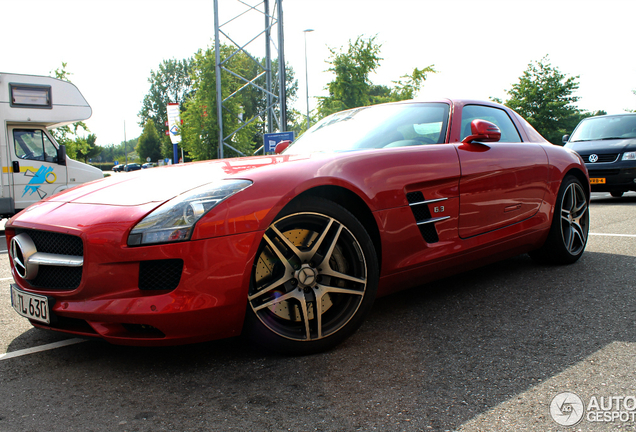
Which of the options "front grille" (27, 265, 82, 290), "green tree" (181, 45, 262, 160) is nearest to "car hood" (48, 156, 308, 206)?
"front grille" (27, 265, 82, 290)

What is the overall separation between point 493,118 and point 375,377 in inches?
95.4

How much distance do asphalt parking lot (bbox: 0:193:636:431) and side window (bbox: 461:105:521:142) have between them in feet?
4.03

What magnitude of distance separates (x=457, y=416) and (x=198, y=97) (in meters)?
22.9

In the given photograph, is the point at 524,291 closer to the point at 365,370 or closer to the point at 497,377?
the point at 497,377

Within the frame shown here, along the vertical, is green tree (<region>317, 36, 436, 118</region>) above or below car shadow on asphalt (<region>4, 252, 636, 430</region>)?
above

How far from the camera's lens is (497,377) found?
7.16 ft

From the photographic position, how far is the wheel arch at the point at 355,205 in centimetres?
261

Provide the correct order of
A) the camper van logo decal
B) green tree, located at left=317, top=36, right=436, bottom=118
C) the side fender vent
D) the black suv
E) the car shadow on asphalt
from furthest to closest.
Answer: green tree, located at left=317, top=36, right=436, bottom=118 < the camper van logo decal < the black suv < the side fender vent < the car shadow on asphalt

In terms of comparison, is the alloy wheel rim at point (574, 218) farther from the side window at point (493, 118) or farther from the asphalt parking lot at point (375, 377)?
the asphalt parking lot at point (375, 377)

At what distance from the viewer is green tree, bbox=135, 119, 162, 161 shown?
79.9m

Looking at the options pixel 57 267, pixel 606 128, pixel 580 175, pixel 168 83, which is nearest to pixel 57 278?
pixel 57 267

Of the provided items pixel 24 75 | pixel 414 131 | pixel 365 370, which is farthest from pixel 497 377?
pixel 24 75

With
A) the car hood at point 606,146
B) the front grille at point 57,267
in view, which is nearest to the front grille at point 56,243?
the front grille at point 57,267

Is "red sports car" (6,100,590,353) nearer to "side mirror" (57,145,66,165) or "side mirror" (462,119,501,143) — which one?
"side mirror" (462,119,501,143)
